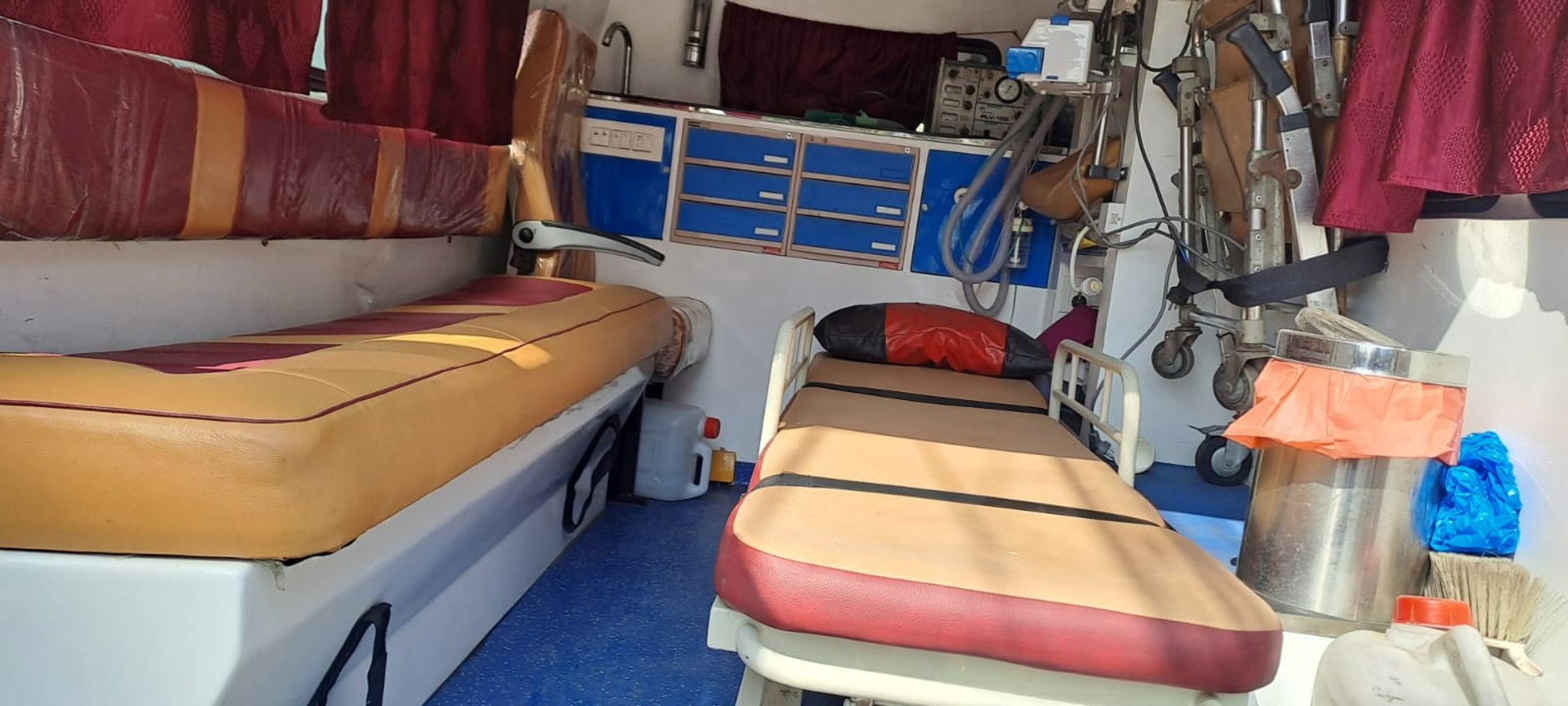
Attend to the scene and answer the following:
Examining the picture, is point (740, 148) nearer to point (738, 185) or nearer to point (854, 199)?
point (738, 185)

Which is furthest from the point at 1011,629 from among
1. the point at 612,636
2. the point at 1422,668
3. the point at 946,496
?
the point at 612,636

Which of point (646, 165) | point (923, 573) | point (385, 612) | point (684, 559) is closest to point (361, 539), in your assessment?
point (385, 612)

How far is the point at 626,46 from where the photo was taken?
4652 millimetres

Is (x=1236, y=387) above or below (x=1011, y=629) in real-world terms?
above

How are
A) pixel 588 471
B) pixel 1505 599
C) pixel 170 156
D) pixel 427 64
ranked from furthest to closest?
pixel 588 471 < pixel 427 64 < pixel 170 156 < pixel 1505 599

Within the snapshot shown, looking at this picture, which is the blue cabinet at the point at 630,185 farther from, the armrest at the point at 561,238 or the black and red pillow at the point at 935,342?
the black and red pillow at the point at 935,342

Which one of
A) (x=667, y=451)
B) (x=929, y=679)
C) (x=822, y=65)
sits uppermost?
(x=822, y=65)

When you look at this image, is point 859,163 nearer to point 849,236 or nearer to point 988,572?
point 849,236

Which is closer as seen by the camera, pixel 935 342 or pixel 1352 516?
pixel 1352 516

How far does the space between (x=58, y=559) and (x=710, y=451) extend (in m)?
2.78

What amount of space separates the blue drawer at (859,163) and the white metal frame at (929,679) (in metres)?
2.90

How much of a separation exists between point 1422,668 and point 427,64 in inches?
96.1

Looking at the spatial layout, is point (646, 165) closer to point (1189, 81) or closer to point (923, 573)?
point (1189, 81)

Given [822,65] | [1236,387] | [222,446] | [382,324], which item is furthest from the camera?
[822,65]
